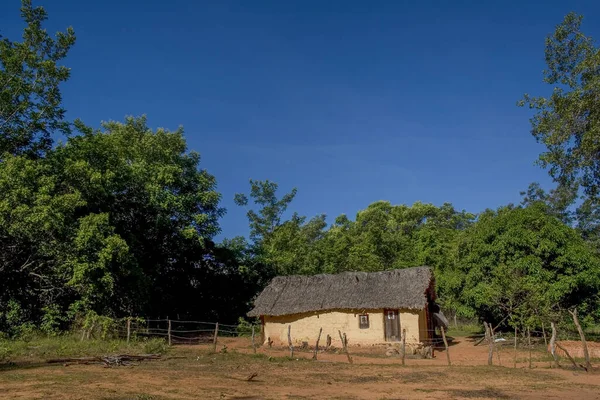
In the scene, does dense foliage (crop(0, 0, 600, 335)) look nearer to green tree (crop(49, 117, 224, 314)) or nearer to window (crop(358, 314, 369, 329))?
green tree (crop(49, 117, 224, 314))

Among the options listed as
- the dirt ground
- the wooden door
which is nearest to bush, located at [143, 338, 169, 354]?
the dirt ground

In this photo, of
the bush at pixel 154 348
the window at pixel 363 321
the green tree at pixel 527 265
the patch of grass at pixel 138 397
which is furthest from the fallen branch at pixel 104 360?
the green tree at pixel 527 265

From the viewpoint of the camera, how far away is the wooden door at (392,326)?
23406 mm

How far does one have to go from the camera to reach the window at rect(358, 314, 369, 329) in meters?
24.1

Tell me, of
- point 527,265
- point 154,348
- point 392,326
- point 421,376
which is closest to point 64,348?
point 154,348

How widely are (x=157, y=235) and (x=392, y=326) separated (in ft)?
51.1

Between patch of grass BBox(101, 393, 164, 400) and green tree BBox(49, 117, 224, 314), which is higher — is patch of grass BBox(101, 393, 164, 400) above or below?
below

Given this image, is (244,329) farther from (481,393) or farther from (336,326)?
(481,393)

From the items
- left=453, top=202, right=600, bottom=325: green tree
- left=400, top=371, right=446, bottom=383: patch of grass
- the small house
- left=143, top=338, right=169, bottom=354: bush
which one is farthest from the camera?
left=453, top=202, right=600, bottom=325: green tree

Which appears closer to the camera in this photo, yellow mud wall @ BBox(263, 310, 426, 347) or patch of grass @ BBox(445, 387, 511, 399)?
patch of grass @ BBox(445, 387, 511, 399)

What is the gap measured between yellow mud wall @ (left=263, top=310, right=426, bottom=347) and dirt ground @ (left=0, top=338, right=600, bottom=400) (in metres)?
3.21

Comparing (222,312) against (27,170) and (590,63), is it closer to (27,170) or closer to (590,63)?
(27,170)

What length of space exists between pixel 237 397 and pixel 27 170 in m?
15.3

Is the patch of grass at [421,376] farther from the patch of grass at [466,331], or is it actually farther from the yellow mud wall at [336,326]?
the patch of grass at [466,331]
